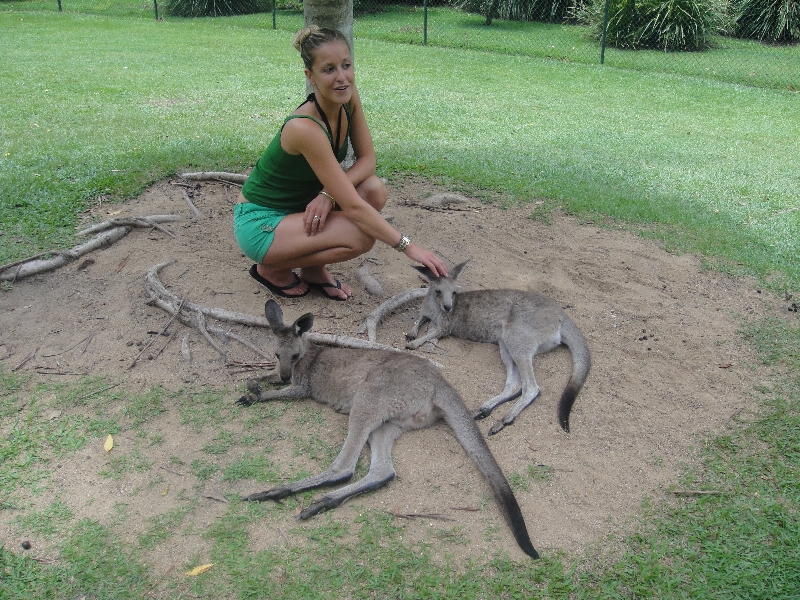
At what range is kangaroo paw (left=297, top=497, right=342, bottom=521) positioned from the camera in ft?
10.7

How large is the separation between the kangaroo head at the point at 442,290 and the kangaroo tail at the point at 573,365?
2.70ft

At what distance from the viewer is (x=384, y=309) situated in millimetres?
5160

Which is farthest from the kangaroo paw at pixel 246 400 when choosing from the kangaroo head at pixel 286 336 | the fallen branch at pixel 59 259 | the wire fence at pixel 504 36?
the wire fence at pixel 504 36

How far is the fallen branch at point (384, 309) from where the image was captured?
16.0 ft

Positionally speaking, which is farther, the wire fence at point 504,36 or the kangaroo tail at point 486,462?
the wire fence at point 504,36

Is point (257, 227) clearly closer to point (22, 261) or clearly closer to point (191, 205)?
point (191, 205)

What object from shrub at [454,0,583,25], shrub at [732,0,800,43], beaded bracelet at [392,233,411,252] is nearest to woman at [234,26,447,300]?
beaded bracelet at [392,233,411,252]

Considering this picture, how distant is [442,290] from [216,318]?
5.30 ft

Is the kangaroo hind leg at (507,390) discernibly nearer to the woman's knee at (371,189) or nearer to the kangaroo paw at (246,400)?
the kangaroo paw at (246,400)

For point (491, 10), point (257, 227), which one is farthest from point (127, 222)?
point (491, 10)

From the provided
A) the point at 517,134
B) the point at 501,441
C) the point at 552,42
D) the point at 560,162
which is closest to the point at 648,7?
the point at 552,42

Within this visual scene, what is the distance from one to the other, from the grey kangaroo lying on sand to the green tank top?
3.69 ft

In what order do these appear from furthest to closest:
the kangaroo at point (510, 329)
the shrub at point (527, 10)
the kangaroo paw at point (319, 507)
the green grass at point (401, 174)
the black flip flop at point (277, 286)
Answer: the shrub at point (527, 10) → the black flip flop at point (277, 286) → the kangaroo at point (510, 329) → the kangaroo paw at point (319, 507) → the green grass at point (401, 174)

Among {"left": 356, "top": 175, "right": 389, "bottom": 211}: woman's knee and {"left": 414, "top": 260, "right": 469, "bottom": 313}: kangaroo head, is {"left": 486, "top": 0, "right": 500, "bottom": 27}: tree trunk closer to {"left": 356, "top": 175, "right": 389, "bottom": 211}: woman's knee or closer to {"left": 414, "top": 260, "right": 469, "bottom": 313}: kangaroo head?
{"left": 356, "top": 175, "right": 389, "bottom": 211}: woman's knee
